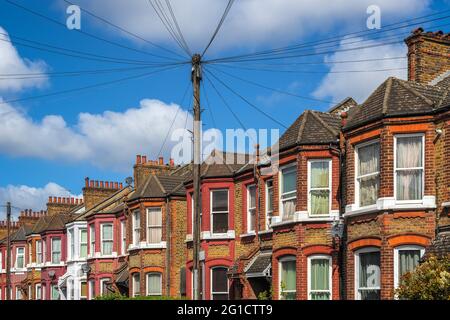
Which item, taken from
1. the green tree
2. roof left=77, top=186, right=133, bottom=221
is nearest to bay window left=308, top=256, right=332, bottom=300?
the green tree

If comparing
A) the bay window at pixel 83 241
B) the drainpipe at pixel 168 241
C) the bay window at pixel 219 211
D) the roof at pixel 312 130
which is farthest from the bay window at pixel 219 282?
the bay window at pixel 83 241

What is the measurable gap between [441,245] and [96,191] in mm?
34987

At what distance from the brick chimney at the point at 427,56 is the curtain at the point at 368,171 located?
5.02 metres

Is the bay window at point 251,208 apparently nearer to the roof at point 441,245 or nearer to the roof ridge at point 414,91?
the roof ridge at point 414,91

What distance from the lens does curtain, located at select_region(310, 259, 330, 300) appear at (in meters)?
22.7

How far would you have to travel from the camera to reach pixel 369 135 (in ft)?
68.3

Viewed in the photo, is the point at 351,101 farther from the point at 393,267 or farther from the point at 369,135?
the point at 393,267

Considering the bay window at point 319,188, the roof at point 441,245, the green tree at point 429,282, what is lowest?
the green tree at point 429,282

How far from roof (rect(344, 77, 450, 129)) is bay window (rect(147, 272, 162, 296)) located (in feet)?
54.6

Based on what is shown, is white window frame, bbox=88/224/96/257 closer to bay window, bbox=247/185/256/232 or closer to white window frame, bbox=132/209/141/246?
white window frame, bbox=132/209/141/246

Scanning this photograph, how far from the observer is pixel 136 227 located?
122 feet

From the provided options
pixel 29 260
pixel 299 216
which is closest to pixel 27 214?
pixel 29 260

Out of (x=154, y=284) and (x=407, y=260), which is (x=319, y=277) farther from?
(x=154, y=284)

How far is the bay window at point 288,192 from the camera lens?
2422 centimetres
